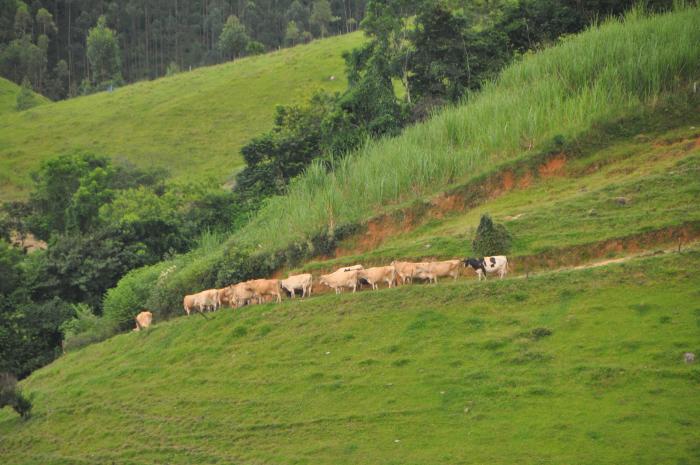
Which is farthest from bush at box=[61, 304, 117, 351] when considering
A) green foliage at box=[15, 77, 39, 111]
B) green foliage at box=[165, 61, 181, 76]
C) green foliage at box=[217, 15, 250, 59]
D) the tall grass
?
green foliage at box=[217, 15, 250, 59]

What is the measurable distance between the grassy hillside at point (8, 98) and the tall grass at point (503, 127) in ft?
188

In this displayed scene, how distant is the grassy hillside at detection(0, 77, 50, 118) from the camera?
279 ft

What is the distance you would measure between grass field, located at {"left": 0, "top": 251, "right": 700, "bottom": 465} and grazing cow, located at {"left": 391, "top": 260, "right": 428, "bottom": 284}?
81 cm

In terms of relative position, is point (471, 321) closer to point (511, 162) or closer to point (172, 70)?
point (511, 162)

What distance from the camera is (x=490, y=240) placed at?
24109 mm

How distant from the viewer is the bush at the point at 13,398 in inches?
990

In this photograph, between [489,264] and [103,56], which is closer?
[489,264]

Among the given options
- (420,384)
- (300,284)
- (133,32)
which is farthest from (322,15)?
(420,384)

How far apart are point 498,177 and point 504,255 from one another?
6788mm

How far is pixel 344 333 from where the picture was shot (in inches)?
891

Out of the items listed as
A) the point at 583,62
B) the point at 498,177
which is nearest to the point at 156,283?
the point at 498,177

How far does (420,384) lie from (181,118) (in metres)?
57.8

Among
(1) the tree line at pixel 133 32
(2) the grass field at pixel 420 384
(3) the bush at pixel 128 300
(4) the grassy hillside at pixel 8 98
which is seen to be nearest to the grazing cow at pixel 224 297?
(2) the grass field at pixel 420 384

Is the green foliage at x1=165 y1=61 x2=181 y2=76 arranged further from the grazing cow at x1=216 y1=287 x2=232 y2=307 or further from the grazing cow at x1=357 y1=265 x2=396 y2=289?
the grazing cow at x1=357 y1=265 x2=396 y2=289
